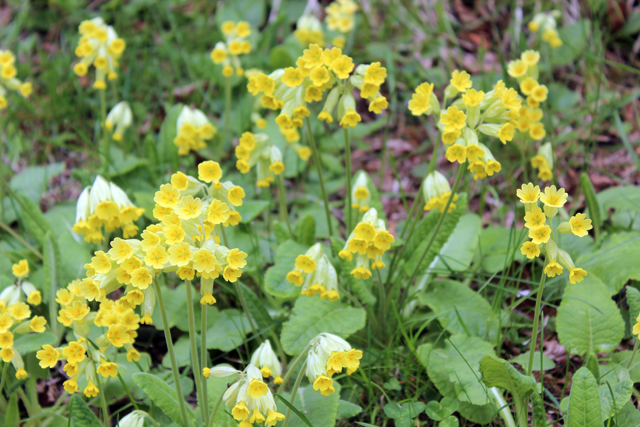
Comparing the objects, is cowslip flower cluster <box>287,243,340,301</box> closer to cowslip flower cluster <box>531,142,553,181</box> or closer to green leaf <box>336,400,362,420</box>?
green leaf <box>336,400,362,420</box>

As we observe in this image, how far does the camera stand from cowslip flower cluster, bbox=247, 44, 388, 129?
2.28 metres

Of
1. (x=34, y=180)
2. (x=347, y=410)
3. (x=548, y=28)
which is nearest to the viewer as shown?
(x=347, y=410)

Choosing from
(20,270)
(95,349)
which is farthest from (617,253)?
(20,270)

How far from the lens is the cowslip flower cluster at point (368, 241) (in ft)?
7.18

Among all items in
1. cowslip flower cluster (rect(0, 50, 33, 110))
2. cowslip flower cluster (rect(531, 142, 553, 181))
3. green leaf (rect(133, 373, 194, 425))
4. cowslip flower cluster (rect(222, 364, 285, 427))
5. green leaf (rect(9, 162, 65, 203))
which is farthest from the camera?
green leaf (rect(9, 162, 65, 203))

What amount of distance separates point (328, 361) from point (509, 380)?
2.35 feet

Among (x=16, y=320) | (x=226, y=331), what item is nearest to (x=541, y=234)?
(x=226, y=331)

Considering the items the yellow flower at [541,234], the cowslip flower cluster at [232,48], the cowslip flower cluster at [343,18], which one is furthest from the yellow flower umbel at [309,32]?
the yellow flower at [541,234]

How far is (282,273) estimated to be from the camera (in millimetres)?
2680

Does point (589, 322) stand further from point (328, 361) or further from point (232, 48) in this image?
point (232, 48)

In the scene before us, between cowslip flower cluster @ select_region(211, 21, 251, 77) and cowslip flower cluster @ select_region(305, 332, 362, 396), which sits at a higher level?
cowslip flower cluster @ select_region(211, 21, 251, 77)

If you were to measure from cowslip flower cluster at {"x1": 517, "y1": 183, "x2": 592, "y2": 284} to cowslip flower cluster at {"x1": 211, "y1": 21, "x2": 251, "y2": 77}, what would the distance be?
263 centimetres

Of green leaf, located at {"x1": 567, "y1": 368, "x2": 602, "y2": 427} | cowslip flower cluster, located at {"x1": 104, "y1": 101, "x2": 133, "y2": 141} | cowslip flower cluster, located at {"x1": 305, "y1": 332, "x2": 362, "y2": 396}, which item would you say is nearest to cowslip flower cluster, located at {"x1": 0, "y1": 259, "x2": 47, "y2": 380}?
cowslip flower cluster, located at {"x1": 305, "y1": 332, "x2": 362, "y2": 396}

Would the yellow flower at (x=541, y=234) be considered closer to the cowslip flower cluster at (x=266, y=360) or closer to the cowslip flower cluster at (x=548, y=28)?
the cowslip flower cluster at (x=266, y=360)
